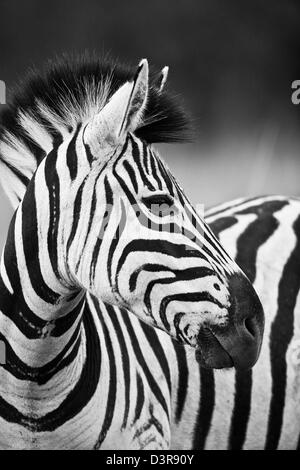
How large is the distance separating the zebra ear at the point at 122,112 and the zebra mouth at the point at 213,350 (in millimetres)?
597

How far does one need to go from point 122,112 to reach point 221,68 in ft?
12.1

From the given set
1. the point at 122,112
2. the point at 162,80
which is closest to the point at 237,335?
the point at 122,112

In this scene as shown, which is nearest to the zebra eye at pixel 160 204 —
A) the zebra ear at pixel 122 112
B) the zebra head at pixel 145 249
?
the zebra head at pixel 145 249

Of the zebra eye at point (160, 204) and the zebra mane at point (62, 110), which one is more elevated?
the zebra mane at point (62, 110)

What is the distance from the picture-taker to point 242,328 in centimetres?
190

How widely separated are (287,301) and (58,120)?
4.24ft

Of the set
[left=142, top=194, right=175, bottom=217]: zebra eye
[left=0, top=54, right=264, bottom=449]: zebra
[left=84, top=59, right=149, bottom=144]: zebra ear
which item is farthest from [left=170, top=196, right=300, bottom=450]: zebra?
[left=84, top=59, right=149, bottom=144]: zebra ear

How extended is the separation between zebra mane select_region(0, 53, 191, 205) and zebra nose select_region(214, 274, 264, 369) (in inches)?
22.5

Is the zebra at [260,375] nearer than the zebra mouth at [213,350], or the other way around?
the zebra mouth at [213,350]

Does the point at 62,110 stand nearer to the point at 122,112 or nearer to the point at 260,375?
the point at 122,112

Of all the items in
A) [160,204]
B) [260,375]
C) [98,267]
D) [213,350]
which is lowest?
[260,375]

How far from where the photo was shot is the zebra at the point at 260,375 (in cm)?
261

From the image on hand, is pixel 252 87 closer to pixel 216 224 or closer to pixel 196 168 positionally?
pixel 196 168

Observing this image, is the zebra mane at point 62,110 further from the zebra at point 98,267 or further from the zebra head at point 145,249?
the zebra head at point 145,249
